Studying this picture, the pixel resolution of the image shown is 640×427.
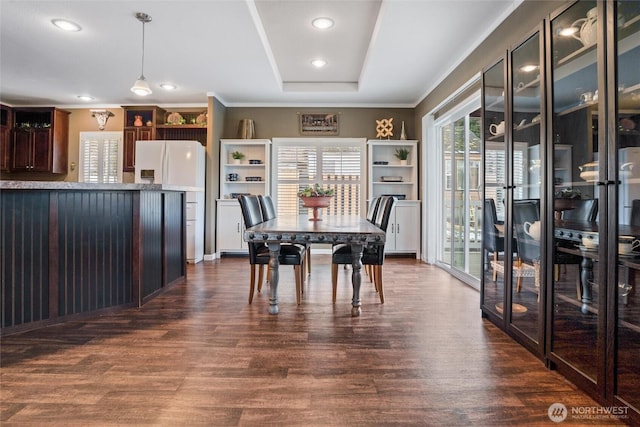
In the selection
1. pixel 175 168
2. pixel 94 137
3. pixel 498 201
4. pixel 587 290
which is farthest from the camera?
pixel 94 137

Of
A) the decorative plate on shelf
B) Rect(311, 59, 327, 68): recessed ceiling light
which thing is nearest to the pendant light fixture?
Rect(311, 59, 327, 68): recessed ceiling light

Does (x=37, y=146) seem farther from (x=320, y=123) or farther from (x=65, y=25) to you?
(x=320, y=123)

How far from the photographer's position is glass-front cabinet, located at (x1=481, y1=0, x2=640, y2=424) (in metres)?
1.43

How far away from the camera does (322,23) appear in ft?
11.7

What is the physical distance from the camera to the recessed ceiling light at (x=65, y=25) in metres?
3.29

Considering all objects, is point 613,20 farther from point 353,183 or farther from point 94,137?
point 94,137

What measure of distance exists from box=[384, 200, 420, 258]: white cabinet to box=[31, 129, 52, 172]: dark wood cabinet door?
5.97 m

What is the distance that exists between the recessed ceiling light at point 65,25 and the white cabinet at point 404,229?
183 inches

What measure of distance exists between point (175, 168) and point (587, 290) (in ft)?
16.8

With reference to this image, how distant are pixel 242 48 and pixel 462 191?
312 cm

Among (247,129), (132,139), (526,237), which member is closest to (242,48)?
(247,129)

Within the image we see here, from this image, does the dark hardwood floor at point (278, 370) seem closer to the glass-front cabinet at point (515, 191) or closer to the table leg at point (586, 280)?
the glass-front cabinet at point (515, 191)

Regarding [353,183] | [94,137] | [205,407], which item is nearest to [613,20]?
[205,407]

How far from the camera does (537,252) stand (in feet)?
6.65
